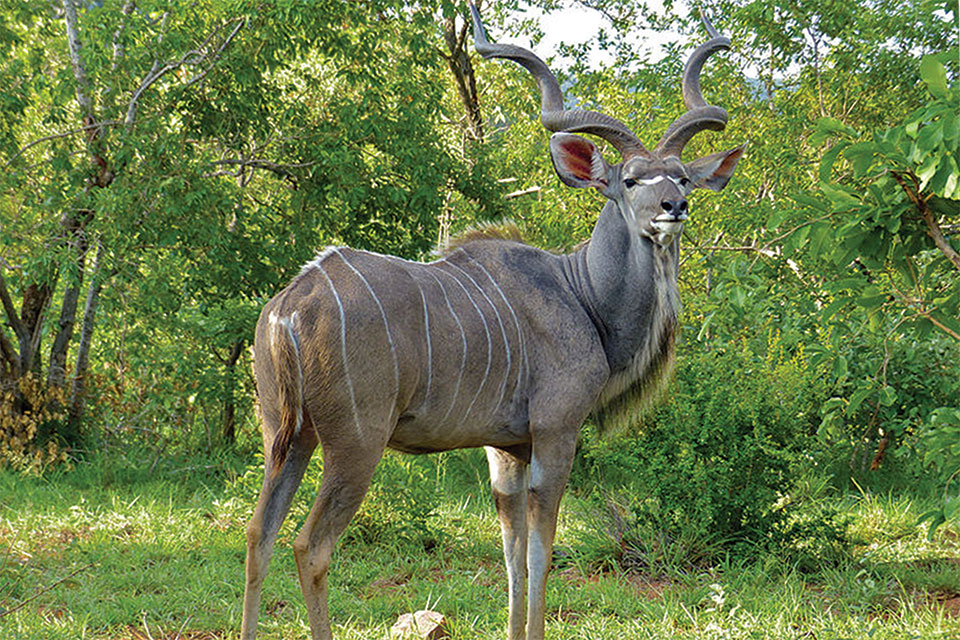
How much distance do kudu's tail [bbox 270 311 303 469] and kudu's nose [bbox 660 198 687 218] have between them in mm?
1260

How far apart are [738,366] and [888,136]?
2.54 metres

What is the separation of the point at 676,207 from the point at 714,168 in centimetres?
59

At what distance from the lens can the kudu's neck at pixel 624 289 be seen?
3.51 m

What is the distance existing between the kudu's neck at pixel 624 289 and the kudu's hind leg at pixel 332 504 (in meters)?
1.06

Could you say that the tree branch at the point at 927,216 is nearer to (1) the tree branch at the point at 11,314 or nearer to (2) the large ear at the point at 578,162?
(2) the large ear at the point at 578,162

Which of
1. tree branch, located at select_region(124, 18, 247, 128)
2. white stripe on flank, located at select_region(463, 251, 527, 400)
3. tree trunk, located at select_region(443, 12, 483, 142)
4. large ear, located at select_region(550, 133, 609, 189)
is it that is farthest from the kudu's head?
tree trunk, located at select_region(443, 12, 483, 142)

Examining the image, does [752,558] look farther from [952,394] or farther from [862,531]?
[952,394]

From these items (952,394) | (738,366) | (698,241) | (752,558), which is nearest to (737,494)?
(752,558)

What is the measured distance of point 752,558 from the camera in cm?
464

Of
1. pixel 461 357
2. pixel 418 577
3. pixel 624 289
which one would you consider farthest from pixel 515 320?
pixel 418 577

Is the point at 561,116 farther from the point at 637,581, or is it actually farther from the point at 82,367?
the point at 82,367

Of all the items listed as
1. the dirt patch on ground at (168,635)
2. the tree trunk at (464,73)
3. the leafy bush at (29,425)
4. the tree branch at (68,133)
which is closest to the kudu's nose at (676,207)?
the dirt patch on ground at (168,635)

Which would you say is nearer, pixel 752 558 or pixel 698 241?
pixel 752 558

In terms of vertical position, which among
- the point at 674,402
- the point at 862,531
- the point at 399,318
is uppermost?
the point at 399,318
